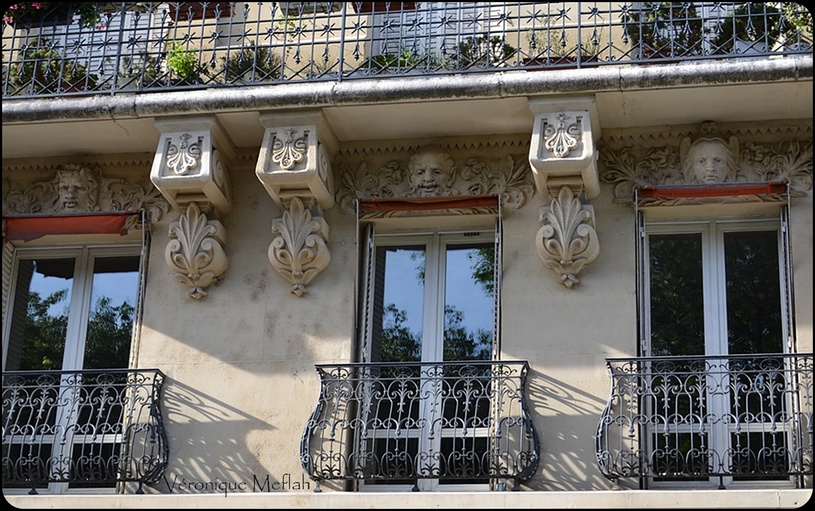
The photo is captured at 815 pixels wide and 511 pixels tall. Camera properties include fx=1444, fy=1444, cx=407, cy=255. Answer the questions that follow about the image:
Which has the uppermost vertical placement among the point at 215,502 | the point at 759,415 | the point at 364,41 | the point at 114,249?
the point at 364,41

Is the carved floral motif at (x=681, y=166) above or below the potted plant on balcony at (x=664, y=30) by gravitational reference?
below

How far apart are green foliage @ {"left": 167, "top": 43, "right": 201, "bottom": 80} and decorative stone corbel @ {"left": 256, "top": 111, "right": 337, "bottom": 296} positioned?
2.64ft

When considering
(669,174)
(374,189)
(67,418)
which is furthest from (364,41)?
(67,418)

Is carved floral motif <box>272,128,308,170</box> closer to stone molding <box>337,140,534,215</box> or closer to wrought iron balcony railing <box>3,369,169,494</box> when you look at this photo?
stone molding <box>337,140,534,215</box>

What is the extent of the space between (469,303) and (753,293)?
2.11 meters

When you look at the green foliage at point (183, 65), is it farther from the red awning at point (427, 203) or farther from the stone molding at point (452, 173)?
the red awning at point (427, 203)

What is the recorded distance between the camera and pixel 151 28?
453 inches

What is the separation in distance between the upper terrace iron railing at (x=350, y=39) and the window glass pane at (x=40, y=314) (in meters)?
1.42

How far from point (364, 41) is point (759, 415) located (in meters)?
4.11

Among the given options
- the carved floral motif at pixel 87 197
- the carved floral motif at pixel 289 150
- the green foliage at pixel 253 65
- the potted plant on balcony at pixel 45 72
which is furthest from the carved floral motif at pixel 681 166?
the potted plant on balcony at pixel 45 72

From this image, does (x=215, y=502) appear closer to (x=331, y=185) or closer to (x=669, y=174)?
Answer: (x=331, y=185)

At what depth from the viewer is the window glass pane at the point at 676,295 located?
10.6 metres

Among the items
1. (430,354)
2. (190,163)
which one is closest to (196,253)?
(190,163)

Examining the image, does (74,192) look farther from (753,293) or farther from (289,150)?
(753,293)
